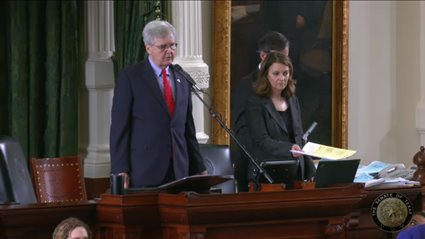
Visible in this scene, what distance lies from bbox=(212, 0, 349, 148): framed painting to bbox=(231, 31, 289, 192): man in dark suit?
0.34 feet

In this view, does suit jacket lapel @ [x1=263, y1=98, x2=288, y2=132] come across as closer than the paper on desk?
No

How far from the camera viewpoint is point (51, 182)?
7.44 meters

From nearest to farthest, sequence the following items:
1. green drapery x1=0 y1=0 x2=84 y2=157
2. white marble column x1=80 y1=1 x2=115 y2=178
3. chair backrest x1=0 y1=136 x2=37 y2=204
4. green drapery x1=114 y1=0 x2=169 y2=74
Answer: chair backrest x1=0 y1=136 x2=37 y2=204
green drapery x1=114 y1=0 x2=169 y2=74
green drapery x1=0 y1=0 x2=84 y2=157
white marble column x1=80 y1=1 x2=115 y2=178

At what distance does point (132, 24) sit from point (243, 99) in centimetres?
134

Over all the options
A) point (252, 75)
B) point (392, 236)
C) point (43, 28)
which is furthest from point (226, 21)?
point (392, 236)

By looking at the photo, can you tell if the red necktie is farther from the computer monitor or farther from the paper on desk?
the computer monitor

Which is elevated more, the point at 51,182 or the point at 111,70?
the point at 111,70

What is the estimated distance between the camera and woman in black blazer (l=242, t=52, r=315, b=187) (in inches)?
281

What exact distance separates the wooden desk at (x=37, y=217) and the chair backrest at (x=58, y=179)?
1446 mm

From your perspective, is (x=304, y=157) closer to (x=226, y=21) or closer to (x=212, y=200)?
(x=212, y=200)

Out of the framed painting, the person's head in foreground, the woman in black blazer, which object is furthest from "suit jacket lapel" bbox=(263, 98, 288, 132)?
the framed painting

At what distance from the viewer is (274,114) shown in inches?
282

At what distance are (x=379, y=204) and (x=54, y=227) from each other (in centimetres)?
177

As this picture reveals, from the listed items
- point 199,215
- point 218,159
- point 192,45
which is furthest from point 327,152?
point 192,45
